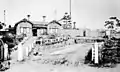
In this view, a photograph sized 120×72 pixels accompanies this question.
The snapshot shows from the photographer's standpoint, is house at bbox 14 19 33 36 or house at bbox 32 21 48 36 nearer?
house at bbox 14 19 33 36

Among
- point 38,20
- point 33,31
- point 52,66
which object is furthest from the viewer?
point 33,31

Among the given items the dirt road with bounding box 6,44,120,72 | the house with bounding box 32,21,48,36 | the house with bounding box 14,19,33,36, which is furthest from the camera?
the house with bounding box 32,21,48,36

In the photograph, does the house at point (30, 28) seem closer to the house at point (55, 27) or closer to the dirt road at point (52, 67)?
the house at point (55, 27)

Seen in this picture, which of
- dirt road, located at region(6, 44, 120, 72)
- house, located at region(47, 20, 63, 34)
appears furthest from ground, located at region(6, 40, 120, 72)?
house, located at region(47, 20, 63, 34)

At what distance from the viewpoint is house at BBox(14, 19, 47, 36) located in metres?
1.99

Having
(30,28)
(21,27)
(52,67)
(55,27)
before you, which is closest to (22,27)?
(21,27)

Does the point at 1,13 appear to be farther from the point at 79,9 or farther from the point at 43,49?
the point at 79,9

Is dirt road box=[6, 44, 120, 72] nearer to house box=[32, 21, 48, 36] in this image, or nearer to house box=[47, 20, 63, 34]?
house box=[47, 20, 63, 34]

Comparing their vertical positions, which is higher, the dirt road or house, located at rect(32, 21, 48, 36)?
house, located at rect(32, 21, 48, 36)

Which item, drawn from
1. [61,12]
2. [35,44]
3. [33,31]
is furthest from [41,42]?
[61,12]

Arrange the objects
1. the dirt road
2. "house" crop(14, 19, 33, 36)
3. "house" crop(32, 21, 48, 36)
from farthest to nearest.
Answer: "house" crop(32, 21, 48, 36)
"house" crop(14, 19, 33, 36)
the dirt road

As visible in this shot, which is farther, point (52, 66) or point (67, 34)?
point (67, 34)

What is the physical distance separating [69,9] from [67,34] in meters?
0.32

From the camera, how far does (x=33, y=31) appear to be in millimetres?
2203
